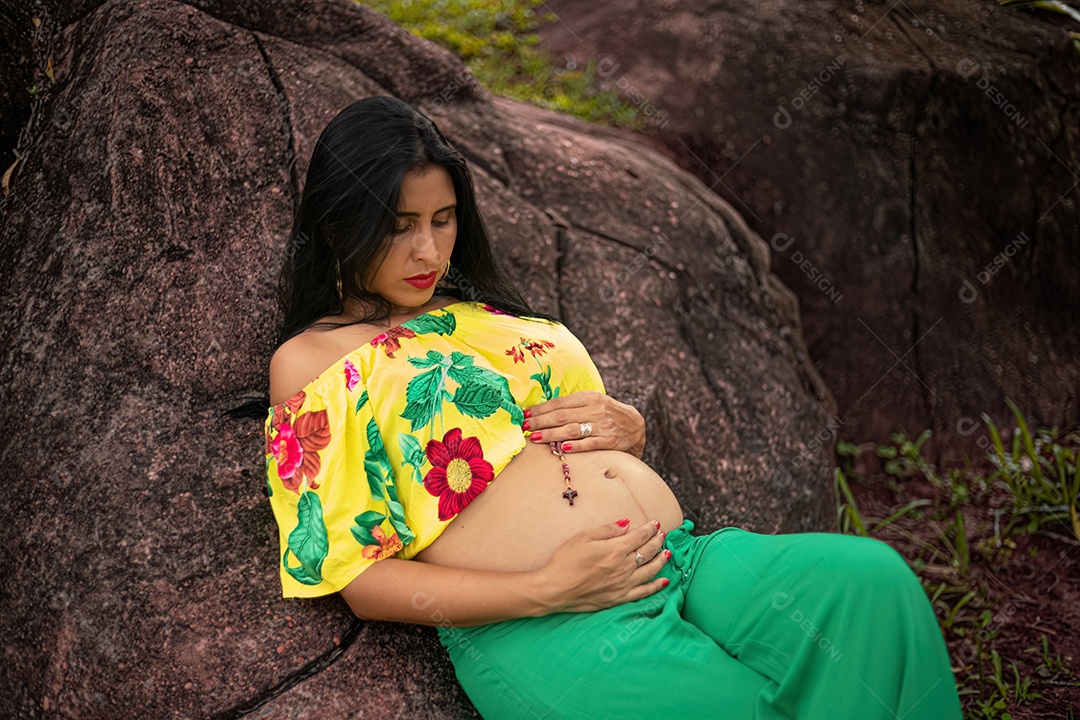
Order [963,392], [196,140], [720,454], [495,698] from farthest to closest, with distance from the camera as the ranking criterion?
[963,392] < [720,454] < [196,140] < [495,698]

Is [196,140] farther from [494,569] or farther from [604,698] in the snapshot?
[604,698]

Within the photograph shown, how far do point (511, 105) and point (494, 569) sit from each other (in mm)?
2548

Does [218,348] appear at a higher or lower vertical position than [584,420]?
lower

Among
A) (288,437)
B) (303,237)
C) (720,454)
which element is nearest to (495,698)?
(288,437)

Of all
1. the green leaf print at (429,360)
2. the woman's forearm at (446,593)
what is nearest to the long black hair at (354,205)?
the green leaf print at (429,360)

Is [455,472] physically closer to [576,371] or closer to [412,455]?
[412,455]

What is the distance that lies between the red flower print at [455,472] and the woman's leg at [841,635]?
64cm

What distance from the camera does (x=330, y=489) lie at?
2.06 meters

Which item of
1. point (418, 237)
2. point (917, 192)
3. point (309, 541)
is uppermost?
point (917, 192)

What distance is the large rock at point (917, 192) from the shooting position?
4434mm

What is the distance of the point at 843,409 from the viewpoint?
4.53 meters

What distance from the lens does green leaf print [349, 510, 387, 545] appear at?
2.05 m

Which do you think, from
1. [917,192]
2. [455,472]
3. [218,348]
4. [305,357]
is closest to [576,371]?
[455,472]

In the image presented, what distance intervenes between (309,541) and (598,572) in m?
Result: 0.63
